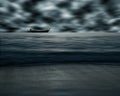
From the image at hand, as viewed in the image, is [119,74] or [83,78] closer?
[83,78]

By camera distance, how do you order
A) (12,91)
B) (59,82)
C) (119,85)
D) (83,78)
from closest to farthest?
(12,91), (119,85), (59,82), (83,78)

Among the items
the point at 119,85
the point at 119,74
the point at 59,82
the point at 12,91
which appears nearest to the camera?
the point at 12,91

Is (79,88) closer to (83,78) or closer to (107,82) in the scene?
(107,82)

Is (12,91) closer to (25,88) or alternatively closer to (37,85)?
(25,88)

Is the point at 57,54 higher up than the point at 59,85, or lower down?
lower down

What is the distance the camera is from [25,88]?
12.1 m

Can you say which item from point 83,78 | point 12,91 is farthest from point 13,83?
point 83,78

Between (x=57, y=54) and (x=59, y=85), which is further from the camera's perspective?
(x=57, y=54)

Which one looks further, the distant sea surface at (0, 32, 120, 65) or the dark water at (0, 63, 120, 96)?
the distant sea surface at (0, 32, 120, 65)

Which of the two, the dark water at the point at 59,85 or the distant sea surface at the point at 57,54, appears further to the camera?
the distant sea surface at the point at 57,54

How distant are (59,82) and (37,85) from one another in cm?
104

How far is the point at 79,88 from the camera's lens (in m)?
12.1

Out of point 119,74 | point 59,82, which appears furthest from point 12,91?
point 119,74

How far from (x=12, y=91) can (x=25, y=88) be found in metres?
0.67
